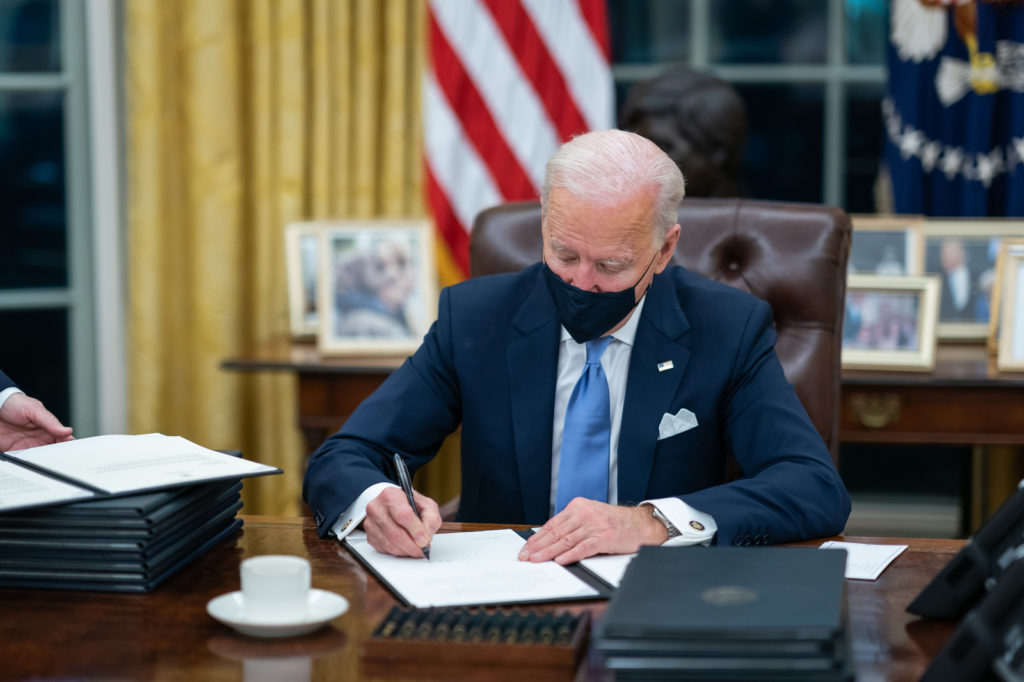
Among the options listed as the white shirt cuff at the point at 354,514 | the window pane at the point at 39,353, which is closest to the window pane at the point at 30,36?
the window pane at the point at 39,353

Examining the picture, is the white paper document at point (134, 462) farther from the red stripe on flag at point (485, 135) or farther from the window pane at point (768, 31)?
the window pane at point (768, 31)

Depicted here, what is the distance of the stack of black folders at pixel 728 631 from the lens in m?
1.01

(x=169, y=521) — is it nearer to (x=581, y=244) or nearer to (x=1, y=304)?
(x=581, y=244)

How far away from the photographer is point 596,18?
11.1 feet

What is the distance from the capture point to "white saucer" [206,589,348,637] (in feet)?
3.80

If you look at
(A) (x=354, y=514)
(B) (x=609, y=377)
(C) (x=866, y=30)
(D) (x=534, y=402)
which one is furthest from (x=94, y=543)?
(C) (x=866, y=30)

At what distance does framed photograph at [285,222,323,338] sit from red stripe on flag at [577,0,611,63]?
100cm

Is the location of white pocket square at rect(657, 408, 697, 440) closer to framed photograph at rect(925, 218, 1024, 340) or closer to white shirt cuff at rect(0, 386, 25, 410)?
white shirt cuff at rect(0, 386, 25, 410)

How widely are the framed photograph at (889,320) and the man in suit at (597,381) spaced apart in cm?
93

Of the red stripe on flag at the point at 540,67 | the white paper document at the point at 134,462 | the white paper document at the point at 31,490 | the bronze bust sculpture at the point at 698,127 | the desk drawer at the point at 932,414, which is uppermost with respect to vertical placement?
the red stripe on flag at the point at 540,67

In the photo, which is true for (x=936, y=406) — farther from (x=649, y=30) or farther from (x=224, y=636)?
(x=224, y=636)

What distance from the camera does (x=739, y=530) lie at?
154cm

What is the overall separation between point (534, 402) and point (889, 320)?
1275mm

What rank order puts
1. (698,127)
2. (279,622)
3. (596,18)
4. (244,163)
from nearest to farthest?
(279,622), (698,127), (596,18), (244,163)
